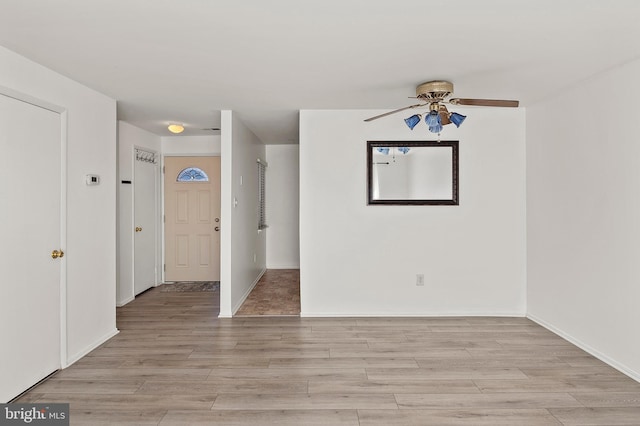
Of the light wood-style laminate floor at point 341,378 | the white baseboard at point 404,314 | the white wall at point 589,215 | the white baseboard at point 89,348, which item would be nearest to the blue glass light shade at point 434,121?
the white wall at point 589,215

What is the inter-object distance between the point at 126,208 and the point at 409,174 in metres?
3.74

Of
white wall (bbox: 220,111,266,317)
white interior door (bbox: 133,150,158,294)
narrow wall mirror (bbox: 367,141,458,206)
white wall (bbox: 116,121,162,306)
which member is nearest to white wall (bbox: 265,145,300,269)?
white wall (bbox: 220,111,266,317)

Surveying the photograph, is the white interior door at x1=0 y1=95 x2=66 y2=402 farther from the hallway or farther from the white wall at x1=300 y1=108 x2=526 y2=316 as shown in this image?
the white wall at x1=300 y1=108 x2=526 y2=316

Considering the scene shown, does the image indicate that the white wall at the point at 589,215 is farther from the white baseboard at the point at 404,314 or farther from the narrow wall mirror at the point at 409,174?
the narrow wall mirror at the point at 409,174

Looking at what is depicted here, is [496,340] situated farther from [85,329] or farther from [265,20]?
[85,329]

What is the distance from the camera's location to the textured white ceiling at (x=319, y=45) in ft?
6.39

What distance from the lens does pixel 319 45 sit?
239 centimetres

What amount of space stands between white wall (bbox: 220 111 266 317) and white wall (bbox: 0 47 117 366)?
1096mm

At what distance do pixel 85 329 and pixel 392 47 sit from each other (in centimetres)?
342

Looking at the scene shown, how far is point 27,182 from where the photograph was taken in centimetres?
255

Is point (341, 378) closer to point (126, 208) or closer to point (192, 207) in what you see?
point (126, 208)

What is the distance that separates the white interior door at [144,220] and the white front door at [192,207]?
24cm

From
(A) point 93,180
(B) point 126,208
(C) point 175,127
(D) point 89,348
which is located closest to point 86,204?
(A) point 93,180

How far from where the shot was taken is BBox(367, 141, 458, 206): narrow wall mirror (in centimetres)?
411
